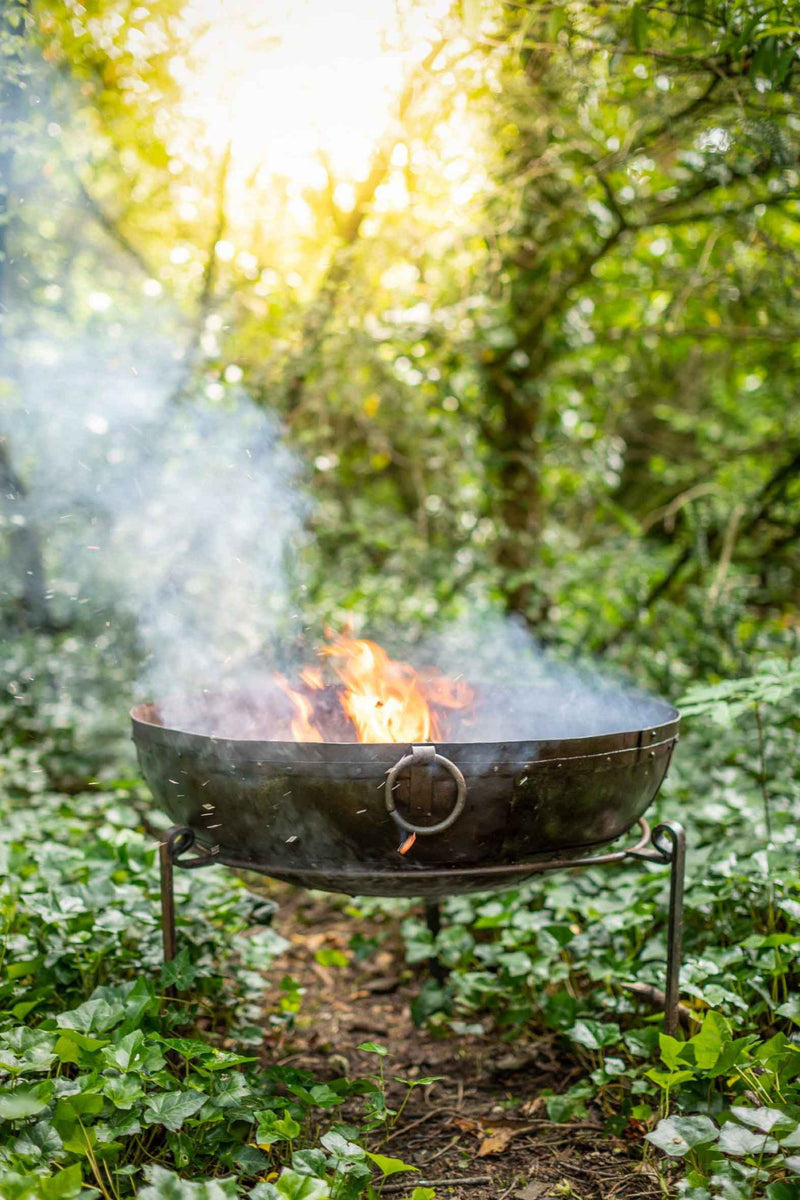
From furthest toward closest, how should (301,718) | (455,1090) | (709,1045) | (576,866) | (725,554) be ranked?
(725,554) → (301,718) → (455,1090) → (576,866) → (709,1045)

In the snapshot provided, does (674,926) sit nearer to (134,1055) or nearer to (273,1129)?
(273,1129)

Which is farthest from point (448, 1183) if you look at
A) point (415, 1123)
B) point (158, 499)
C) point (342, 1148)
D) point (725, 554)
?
point (158, 499)

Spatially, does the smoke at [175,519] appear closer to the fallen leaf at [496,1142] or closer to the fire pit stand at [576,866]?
the fire pit stand at [576,866]

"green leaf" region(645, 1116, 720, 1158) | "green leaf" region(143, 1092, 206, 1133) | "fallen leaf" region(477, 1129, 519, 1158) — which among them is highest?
"green leaf" region(645, 1116, 720, 1158)

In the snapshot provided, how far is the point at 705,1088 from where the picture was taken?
1.66 m

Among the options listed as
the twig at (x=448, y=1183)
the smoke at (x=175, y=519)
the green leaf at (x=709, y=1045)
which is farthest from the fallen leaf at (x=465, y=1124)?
the smoke at (x=175, y=519)

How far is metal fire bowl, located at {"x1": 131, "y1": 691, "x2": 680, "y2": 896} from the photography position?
5.20ft

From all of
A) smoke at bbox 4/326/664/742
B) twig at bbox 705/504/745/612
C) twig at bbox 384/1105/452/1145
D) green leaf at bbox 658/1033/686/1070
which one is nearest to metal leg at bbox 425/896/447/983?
twig at bbox 384/1105/452/1145

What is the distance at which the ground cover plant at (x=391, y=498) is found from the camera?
1.78 metres

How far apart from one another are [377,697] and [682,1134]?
113 centimetres

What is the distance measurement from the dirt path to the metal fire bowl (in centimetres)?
56

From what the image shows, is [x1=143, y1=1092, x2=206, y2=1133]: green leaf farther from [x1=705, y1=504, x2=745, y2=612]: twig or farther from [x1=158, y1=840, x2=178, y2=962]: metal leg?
[x1=705, y1=504, x2=745, y2=612]: twig

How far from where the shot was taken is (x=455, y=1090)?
2070 mm

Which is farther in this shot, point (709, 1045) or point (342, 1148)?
point (709, 1045)
